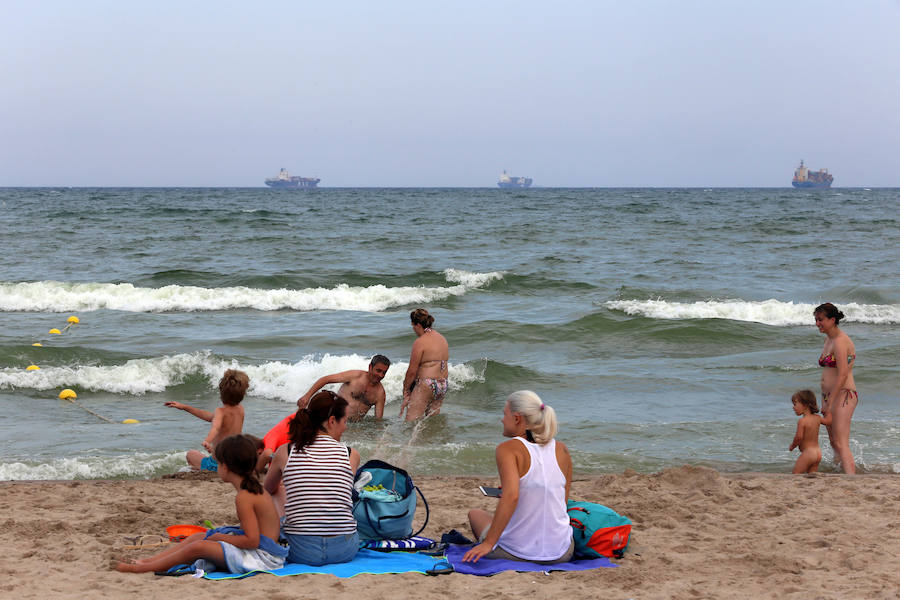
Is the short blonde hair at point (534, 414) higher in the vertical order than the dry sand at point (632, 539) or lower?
higher

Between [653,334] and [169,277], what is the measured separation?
1209cm

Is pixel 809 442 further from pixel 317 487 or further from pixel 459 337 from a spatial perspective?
pixel 459 337

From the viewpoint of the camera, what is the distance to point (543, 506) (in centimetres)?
435

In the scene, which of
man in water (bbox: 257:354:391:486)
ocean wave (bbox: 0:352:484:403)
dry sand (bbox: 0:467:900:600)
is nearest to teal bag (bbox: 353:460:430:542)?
dry sand (bbox: 0:467:900:600)

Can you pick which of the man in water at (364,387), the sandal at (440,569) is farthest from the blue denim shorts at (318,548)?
the man in water at (364,387)

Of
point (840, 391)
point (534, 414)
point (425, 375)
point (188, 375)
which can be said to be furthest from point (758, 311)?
point (534, 414)

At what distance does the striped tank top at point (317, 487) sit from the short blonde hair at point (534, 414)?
3.29 ft

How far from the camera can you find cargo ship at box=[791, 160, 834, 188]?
122 m

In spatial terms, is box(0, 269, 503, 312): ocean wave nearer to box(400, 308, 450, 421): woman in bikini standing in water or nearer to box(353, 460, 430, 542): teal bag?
box(400, 308, 450, 421): woman in bikini standing in water

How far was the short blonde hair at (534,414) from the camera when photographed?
13.5ft

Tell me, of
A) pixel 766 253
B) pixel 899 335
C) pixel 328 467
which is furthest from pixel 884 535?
pixel 766 253

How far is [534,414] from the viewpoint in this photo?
13.6 ft

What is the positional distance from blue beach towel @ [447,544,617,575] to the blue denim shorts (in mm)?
590

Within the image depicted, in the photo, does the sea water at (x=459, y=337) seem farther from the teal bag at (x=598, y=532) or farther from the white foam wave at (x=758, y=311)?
the teal bag at (x=598, y=532)
